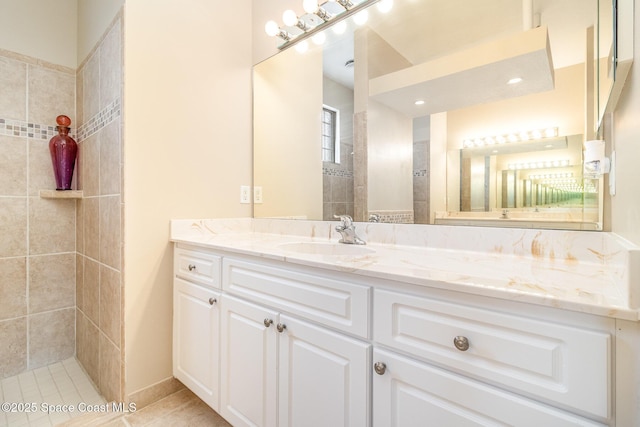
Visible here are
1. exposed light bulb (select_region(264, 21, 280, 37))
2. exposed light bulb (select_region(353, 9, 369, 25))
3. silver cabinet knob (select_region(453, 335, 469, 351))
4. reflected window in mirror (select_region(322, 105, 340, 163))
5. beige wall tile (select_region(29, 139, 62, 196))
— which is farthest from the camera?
beige wall tile (select_region(29, 139, 62, 196))

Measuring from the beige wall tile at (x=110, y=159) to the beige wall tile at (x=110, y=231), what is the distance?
0.06m

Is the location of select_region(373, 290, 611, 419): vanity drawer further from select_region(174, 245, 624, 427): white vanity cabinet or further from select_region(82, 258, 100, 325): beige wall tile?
select_region(82, 258, 100, 325): beige wall tile

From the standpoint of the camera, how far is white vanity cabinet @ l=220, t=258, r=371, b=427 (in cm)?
89

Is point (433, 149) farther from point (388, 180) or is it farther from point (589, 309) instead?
point (589, 309)

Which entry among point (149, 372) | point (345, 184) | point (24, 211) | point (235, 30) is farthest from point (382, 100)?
point (24, 211)

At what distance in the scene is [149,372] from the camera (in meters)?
1.57

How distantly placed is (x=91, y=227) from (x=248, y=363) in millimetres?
1360

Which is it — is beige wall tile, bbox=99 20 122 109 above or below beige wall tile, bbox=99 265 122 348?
above

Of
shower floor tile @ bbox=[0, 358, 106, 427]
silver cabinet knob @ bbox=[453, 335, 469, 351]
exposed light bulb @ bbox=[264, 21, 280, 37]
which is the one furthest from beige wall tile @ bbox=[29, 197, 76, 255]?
silver cabinet knob @ bbox=[453, 335, 469, 351]

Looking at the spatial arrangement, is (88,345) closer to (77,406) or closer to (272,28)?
(77,406)

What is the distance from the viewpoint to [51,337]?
6.58 ft

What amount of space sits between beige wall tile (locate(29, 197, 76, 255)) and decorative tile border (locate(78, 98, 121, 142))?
1.50 feet

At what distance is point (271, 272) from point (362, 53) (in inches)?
47.8

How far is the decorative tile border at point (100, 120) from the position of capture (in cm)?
155
